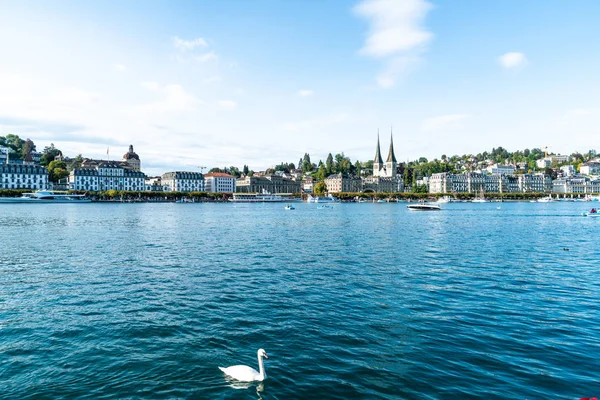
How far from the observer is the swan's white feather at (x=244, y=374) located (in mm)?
10422

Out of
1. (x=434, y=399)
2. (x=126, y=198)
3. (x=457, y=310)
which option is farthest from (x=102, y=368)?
(x=126, y=198)

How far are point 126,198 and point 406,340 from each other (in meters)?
182

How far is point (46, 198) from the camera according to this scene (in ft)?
497

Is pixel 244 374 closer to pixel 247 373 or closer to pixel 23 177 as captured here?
pixel 247 373

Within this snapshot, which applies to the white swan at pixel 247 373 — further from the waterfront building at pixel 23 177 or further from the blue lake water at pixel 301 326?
the waterfront building at pixel 23 177

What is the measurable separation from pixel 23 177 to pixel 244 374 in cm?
19778

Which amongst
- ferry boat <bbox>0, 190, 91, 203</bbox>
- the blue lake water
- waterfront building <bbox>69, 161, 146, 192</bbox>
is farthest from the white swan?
waterfront building <bbox>69, 161, 146, 192</bbox>

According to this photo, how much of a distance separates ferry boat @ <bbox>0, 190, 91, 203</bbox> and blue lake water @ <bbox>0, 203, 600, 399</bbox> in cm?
13958

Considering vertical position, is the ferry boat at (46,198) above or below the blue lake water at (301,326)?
above

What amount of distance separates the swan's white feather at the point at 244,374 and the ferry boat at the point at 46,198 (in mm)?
163936

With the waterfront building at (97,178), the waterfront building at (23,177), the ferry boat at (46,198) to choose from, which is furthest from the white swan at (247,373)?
the waterfront building at (97,178)

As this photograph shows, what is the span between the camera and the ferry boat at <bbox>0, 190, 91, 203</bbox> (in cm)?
14200

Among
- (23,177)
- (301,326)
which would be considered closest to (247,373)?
(301,326)

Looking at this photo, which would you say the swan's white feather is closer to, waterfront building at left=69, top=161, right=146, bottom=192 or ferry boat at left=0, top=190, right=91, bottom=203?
ferry boat at left=0, top=190, right=91, bottom=203
